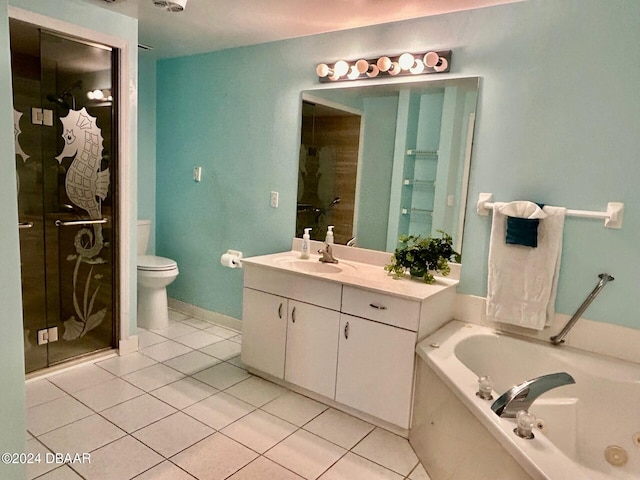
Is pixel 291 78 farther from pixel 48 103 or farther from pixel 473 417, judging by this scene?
pixel 473 417

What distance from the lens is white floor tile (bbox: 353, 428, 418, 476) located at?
2.02 metres

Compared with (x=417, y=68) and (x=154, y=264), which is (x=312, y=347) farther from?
(x=417, y=68)

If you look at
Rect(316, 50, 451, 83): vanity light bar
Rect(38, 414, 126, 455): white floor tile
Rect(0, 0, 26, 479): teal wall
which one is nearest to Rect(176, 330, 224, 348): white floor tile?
Rect(38, 414, 126, 455): white floor tile

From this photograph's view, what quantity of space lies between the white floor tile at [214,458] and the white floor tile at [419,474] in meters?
0.74

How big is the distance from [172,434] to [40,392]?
Answer: 3.11ft

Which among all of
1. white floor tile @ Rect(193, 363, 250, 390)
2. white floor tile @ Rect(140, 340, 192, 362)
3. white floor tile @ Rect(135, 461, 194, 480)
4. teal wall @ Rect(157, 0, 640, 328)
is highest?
teal wall @ Rect(157, 0, 640, 328)

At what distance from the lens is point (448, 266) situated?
2.46m

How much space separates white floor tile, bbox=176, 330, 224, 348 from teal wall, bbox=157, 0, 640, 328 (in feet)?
2.62

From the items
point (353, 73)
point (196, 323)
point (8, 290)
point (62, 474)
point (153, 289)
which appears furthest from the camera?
point (196, 323)

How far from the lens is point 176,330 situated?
355 centimetres

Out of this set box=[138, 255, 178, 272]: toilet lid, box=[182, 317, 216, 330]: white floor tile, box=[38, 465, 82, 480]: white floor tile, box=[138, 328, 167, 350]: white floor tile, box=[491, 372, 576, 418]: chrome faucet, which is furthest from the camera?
box=[182, 317, 216, 330]: white floor tile

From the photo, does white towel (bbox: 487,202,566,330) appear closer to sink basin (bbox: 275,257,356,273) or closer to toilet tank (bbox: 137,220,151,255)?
sink basin (bbox: 275,257,356,273)

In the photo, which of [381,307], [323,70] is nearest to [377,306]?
[381,307]

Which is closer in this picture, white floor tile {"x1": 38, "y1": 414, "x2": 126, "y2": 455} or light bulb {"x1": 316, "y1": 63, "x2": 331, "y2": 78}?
white floor tile {"x1": 38, "y1": 414, "x2": 126, "y2": 455}
